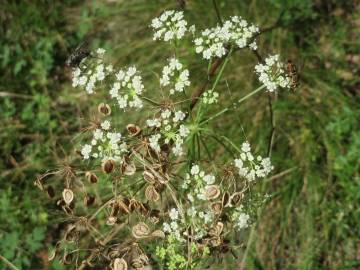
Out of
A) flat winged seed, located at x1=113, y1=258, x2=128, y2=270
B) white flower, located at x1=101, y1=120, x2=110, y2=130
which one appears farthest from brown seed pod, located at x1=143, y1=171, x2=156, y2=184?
flat winged seed, located at x1=113, y1=258, x2=128, y2=270

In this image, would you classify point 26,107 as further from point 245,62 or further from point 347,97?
point 347,97

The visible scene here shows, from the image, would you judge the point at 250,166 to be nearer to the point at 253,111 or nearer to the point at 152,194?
the point at 152,194

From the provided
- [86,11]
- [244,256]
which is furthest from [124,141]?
[86,11]

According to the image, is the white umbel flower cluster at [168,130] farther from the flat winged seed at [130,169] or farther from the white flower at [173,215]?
the white flower at [173,215]

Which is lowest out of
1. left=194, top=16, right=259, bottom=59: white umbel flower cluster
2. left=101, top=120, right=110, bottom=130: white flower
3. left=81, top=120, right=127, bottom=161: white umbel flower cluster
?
left=81, top=120, right=127, bottom=161: white umbel flower cluster

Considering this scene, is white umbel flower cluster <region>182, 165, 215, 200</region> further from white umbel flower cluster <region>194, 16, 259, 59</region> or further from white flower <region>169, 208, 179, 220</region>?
white umbel flower cluster <region>194, 16, 259, 59</region>

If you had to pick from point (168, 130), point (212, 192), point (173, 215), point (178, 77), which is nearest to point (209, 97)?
point (178, 77)

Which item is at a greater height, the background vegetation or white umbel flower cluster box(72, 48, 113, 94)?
white umbel flower cluster box(72, 48, 113, 94)
